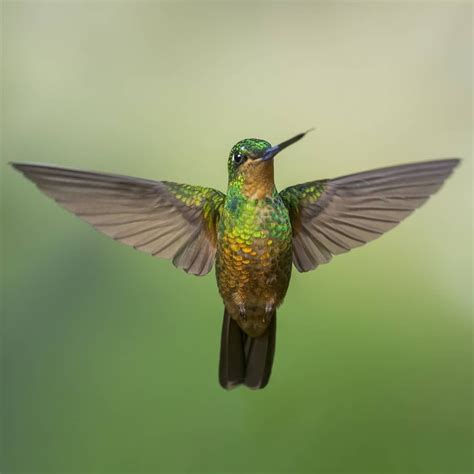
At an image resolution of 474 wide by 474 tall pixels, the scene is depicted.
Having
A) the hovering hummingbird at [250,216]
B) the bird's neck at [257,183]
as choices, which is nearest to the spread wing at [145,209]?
the hovering hummingbird at [250,216]

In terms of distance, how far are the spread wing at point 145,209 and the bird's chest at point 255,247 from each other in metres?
0.07

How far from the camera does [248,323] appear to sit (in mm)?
1110

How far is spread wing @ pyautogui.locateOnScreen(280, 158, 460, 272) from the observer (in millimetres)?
963

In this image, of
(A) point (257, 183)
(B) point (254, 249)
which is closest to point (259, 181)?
(A) point (257, 183)

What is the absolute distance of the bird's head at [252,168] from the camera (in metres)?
0.92

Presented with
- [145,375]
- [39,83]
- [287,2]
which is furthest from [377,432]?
[39,83]

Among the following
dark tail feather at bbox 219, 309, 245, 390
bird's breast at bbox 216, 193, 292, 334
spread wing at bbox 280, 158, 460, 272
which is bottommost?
dark tail feather at bbox 219, 309, 245, 390

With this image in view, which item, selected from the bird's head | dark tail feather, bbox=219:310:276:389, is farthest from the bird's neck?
dark tail feather, bbox=219:310:276:389

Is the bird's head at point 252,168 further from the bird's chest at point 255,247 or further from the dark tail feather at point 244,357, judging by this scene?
the dark tail feather at point 244,357

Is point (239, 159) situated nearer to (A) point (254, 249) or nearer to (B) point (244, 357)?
(A) point (254, 249)

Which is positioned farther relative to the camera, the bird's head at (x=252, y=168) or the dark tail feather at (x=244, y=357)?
the dark tail feather at (x=244, y=357)

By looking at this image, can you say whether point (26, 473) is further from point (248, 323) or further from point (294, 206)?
point (294, 206)

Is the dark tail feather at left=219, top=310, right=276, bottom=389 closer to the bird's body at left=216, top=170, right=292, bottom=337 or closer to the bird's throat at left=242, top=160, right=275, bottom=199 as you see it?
the bird's body at left=216, top=170, right=292, bottom=337

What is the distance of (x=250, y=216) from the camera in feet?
3.17
